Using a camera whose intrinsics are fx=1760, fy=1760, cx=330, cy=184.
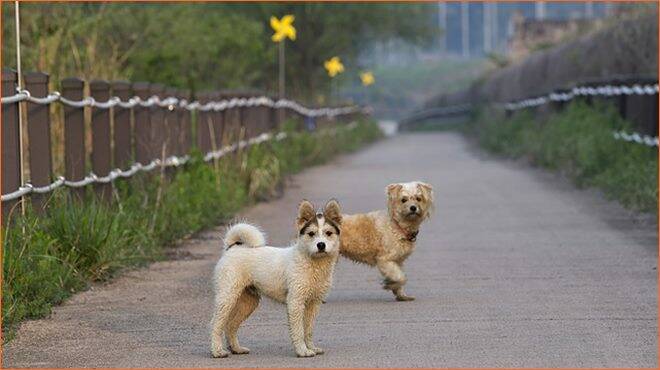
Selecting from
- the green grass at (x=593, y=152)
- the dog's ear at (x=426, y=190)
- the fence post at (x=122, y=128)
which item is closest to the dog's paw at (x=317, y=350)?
the dog's ear at (x=426, y=190)

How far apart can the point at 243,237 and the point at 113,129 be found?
256 inches

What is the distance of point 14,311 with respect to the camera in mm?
10109

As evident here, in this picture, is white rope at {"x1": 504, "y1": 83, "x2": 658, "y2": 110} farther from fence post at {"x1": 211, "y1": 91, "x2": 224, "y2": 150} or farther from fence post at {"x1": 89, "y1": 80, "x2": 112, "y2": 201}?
fence post at {"x1": 89, "y1": 80, "x2": 112, "y2": 201}

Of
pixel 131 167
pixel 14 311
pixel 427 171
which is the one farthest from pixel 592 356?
pixel 427 171

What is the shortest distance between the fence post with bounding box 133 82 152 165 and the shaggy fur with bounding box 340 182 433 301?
4.46 m

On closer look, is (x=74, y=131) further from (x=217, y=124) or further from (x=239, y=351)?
(x=217, y=124)

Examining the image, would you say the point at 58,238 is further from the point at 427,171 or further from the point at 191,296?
the point at 427,171

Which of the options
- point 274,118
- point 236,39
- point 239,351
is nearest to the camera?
point 239,351

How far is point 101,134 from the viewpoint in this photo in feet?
48.9

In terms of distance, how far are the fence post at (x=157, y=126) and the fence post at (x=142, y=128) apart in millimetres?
105

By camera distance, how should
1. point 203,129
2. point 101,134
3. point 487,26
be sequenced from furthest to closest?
point 487,26 < point 203,129 < point 101,134

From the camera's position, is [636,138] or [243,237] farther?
[636,138]

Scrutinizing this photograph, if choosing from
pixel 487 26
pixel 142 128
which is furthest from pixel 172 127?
pixel 487 26

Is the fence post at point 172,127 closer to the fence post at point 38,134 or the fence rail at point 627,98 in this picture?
the fence post at point 38,134
